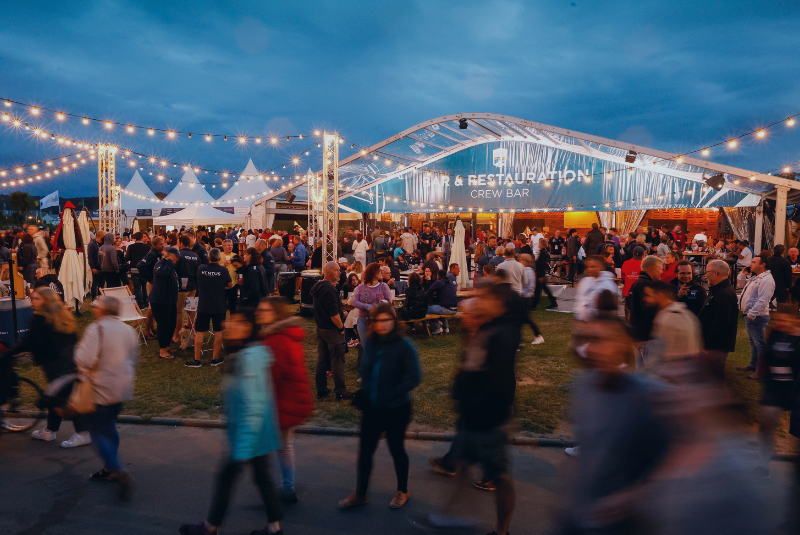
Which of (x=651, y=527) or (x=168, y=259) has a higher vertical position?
(x=168, y=259)

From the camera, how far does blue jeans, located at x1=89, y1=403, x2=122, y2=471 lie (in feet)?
11.4

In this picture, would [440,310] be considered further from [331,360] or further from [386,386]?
[386,386]

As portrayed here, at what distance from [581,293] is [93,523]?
4537mm

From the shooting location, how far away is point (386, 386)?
3148 mm

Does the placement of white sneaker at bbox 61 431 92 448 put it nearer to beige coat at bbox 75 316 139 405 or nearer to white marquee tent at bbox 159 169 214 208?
beige coat at bbox 75 316 139 405

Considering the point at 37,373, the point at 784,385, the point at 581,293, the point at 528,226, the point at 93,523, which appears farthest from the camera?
the point at 528,226

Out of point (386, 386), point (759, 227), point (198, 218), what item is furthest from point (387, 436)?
point (198, 218)

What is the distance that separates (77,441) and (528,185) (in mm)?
19542

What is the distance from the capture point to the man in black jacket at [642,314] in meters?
4.44

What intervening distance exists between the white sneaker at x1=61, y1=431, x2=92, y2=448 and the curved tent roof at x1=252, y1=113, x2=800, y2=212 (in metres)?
13.3

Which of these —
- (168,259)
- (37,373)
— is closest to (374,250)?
(168,259)

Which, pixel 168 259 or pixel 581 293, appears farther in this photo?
pixel 168 259

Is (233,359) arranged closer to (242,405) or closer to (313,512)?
(242,405)

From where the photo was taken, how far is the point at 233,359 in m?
2.90
